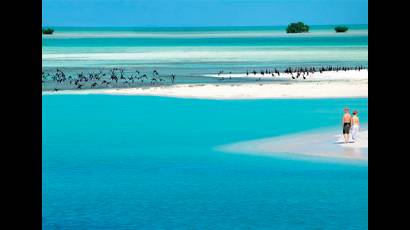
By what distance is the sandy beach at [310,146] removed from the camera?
45.8ft

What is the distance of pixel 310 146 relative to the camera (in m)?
15.2

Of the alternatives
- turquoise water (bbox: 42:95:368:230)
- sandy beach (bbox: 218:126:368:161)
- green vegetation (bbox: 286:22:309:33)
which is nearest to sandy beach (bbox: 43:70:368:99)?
turquoise water (bbox: 42:95:368:230)

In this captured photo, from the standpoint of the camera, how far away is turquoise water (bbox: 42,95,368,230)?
32.9 feet

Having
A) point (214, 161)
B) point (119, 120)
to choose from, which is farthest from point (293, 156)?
point (119, 120)

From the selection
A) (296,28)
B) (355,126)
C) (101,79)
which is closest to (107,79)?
(101,79)

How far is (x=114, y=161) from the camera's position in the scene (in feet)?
47.4

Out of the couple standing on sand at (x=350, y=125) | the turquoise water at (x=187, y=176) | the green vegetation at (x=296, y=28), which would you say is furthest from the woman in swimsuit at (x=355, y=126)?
the green vegetation at (x=296, y=28)

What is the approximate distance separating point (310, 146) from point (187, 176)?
3.01 meters

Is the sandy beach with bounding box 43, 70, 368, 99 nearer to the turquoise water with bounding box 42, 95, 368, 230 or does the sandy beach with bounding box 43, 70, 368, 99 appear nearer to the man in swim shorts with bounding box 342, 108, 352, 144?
the turquoise water with bounding box 42, 95, 368, 230

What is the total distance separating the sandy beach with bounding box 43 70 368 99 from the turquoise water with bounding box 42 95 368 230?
404 centimetres

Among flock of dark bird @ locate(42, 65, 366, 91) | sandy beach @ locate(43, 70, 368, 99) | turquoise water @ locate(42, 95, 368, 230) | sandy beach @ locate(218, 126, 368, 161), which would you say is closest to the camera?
turquoise water @ locate(42, 95, 368, 230)

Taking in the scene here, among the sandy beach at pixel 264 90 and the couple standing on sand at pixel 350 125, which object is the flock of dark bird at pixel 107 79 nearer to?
the sandy beach at pixel 264 90

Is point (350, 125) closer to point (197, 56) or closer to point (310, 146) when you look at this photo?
point (310, 146)
